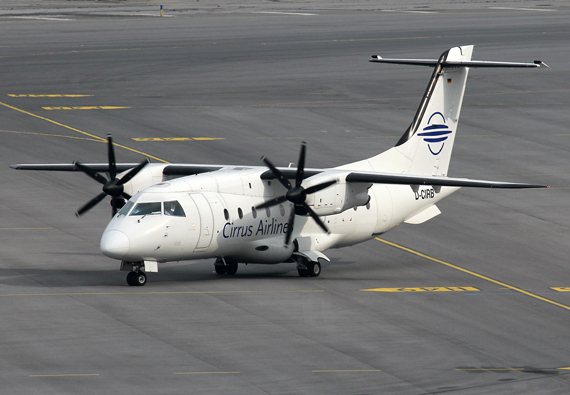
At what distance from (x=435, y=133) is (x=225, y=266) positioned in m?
10.2

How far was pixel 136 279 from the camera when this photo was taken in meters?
44.2

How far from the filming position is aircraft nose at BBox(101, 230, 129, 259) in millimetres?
42281

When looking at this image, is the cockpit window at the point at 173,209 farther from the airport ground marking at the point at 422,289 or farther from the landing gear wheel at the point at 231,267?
the airport ground marking at the point at 422,289

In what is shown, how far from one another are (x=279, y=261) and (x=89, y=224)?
10823 millimetres

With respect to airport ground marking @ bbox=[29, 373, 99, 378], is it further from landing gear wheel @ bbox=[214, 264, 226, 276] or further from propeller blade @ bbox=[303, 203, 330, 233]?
landing gear wheel @ bbox=[214, 264, 226, 276]

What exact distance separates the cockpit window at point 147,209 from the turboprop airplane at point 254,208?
1.2 inches

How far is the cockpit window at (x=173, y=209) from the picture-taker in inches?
1725

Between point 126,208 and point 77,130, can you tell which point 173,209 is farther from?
point 77,130

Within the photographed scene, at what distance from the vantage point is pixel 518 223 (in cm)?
5678

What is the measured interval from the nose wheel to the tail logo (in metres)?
13.0

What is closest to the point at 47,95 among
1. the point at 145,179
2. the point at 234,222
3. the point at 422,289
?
the point at 145,179

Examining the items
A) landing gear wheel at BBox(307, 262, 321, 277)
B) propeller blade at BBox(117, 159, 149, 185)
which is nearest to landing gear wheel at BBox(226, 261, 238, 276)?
landing gear wheel at BBox(307, 262, 321, 277)

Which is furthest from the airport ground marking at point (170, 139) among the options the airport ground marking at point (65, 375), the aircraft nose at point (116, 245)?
the airport ground marking at point (65, 375)

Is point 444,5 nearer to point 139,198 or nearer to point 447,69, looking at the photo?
point 447,69
